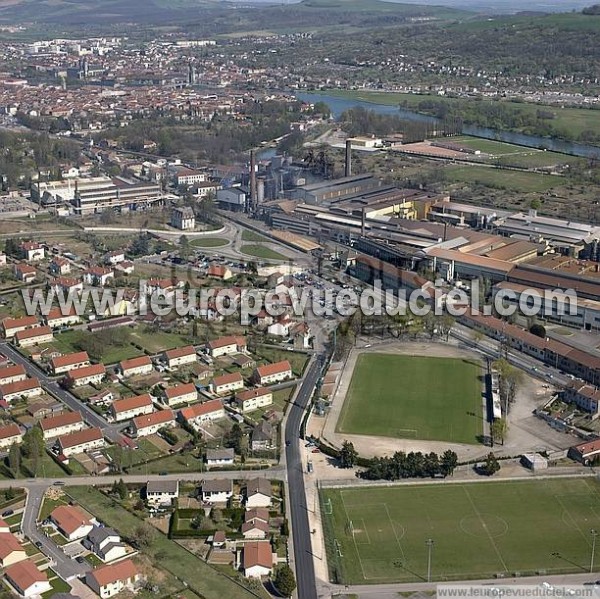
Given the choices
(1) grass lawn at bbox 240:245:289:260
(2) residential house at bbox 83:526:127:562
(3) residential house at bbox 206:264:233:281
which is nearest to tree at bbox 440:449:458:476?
(2) residential house at bbox 83:526:127:562

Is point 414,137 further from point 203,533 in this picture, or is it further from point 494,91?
point 203,533

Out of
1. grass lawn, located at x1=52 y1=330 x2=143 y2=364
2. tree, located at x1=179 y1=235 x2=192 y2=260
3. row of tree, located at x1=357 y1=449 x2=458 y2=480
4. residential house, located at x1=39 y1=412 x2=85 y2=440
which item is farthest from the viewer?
tree, located at x1=179 y1=235 x2=192 y2=260

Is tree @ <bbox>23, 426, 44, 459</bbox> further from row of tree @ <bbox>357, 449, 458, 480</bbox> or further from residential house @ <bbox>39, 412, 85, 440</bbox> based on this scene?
row of tree @ <bbox>357, 449, 458, 480</bbox>

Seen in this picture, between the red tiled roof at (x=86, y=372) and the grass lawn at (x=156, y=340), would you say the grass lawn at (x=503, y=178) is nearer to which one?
the grass lawn at (x=156, y=340)

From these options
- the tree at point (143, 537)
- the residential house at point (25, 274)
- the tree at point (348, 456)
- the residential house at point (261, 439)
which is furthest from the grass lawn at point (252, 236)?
the tree at point (143, 537)

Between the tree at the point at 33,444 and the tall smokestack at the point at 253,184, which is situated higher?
the tall smokestack at the point at 253,184

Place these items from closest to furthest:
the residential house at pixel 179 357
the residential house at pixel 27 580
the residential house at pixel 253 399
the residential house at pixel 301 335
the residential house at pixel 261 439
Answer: the residential house at pixel 27 580
the residential house at pixel 261 439
the residential house at pixel 253 399
the residential house at pixel 179 357
the residential house at pixel 301 335
